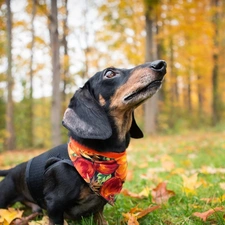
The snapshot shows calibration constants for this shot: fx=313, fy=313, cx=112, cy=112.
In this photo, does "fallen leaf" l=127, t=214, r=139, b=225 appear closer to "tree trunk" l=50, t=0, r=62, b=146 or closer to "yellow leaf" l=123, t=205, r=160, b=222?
"yellow leaf" l=123, t=205, r=160, b=222

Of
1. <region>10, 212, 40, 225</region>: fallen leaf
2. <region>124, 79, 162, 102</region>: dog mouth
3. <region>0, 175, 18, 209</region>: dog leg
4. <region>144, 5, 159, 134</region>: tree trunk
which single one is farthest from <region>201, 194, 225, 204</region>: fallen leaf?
<region>144, 5, 159, 134</region>: tree trunk

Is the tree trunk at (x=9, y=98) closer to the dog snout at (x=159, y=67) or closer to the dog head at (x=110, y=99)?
the dog head at (x=110, y=99)

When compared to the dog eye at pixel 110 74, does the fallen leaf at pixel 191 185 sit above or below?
below

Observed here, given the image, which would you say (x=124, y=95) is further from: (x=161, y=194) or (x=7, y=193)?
(x=7, y=193)

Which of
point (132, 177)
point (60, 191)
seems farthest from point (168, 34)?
point (60, 191)

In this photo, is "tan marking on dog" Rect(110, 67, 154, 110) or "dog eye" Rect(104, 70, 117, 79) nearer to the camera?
"tan marking on dog" Rect(110, 67, 154, 110)

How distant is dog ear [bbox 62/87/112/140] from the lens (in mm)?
2344

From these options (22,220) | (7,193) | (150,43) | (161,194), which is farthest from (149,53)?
(22,220)

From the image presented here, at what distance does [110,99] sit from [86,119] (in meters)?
0.29

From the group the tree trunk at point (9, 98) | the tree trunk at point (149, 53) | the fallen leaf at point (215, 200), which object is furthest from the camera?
the tree trunk at point (149, 53)

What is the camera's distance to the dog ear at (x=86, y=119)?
92.3 inches

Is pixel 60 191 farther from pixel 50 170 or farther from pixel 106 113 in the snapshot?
pixel 106 113

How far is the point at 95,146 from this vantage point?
2473 mm

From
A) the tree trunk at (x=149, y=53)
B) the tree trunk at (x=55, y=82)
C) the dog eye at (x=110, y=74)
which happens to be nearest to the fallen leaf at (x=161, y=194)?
the dog eye at (x=110, y=74)
